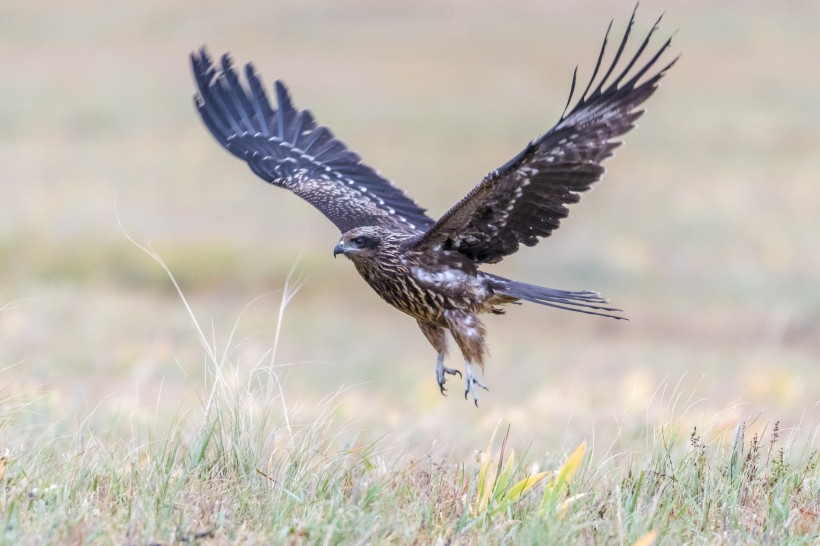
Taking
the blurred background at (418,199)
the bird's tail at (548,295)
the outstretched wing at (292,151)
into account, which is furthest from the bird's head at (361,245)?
the blurred background at (418,199)

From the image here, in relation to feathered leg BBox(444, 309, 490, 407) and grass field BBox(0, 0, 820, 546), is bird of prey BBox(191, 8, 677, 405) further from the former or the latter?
grass field BBox(0, 0, 820, 546)

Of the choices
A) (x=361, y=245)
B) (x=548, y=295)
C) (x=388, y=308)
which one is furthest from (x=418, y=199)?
(x=548, y=295)

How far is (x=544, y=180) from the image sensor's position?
586cm

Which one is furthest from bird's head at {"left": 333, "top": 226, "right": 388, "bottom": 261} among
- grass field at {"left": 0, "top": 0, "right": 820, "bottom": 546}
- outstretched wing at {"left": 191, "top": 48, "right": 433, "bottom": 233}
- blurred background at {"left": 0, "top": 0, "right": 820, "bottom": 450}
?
blurred background at {"left": 0, "top": 0, "right": 820, "bottom": 450}

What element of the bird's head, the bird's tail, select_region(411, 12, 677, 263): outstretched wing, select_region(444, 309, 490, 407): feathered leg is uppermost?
select_region(411, 12, 677, 263): outstretched wing

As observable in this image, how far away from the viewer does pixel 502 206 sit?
19.9ft

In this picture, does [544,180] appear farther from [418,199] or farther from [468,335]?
[418,199]

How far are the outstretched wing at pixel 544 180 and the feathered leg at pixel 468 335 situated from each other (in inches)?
11.7

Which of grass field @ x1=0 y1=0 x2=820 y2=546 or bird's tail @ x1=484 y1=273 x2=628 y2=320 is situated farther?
bird's tail @ x1=484 y1=273 x2=628 y2=320

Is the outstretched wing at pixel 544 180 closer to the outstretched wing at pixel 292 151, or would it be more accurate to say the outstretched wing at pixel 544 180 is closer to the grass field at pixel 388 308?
the grass field at pixel 388 308

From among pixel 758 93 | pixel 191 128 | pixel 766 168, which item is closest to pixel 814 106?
pixel 758 93

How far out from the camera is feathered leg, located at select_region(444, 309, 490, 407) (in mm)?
6367

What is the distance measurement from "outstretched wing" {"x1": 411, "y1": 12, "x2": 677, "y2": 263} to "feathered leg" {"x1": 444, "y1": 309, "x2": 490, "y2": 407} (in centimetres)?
30

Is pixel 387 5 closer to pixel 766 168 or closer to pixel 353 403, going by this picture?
pixel 766 168
